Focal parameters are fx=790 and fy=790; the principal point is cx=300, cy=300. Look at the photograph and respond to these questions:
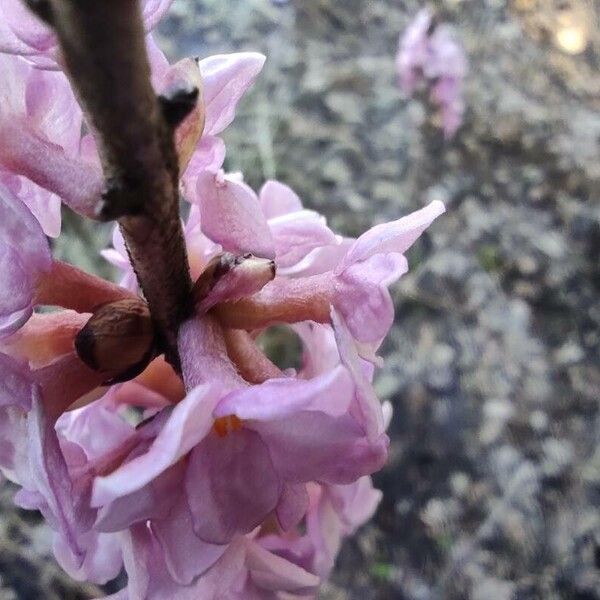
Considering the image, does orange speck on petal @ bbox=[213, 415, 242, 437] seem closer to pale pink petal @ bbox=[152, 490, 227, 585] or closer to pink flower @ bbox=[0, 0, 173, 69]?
pale pink petal @ bbox=[152, 490, 227, 585]

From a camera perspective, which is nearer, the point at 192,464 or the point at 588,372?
the point at 192,464

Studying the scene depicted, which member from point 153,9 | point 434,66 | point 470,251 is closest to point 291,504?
point 153,9

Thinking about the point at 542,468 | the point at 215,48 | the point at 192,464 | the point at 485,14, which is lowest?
the point at 542,468

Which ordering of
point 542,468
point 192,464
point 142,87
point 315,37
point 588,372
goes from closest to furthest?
point 142,87 < point 192,464 < point 542,468 < point 588,372 < point 315,37

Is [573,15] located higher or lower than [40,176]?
lower

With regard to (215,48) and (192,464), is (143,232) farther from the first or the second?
(215,48)

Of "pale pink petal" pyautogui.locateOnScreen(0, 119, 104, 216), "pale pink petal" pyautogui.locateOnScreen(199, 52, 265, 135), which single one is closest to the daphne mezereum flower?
"pale pink petal" pyautogui.locateOnScreen(199, 52, 265, 135)

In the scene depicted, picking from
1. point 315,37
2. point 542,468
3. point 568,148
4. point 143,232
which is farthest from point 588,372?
point 143,232
